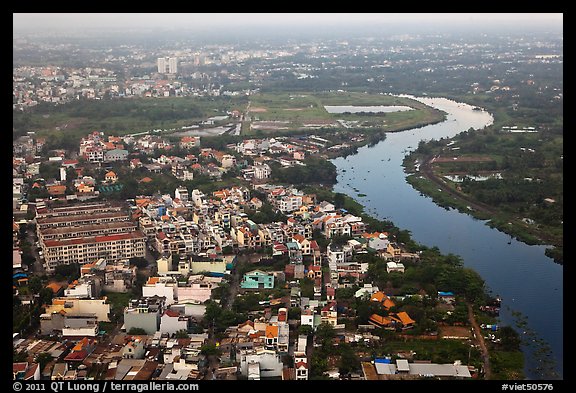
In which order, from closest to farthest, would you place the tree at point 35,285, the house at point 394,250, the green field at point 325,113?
the tree at point 35,285 < the house at point 394,250 < the green field at point 325,113

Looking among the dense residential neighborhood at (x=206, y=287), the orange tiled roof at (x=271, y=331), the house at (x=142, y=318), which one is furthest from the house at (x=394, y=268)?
the house at (x=142, y=318)

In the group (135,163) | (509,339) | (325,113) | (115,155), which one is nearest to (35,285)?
(509,339)

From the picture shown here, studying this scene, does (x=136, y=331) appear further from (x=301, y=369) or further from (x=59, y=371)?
(x=301, y=369)

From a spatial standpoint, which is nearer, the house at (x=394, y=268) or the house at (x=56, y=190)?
the house at (x=394, y=268)

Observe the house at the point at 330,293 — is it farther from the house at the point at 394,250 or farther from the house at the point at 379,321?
the house at the point at 394,250

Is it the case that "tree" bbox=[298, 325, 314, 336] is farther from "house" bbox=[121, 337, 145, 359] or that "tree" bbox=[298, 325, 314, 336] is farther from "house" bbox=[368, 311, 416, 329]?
"house" bbox=[121, 337, 145, 359]
